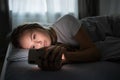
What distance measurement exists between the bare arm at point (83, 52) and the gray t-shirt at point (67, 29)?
0.17 feet

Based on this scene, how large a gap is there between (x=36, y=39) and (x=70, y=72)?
0.46 meters

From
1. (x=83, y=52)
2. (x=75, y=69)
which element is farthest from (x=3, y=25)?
(x=75, y=69)

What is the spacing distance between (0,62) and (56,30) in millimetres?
1403

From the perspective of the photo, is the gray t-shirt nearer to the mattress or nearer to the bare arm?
the bare arm

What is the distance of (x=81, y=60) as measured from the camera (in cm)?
144

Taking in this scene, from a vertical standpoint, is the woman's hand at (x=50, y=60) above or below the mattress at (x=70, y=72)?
above

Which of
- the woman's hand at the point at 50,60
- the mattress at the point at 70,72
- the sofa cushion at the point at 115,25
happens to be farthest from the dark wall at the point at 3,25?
the woman's hand at the point at 50,60

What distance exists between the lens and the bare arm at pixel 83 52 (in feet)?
4.71

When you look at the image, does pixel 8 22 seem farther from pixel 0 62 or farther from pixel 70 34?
pixel 70 34

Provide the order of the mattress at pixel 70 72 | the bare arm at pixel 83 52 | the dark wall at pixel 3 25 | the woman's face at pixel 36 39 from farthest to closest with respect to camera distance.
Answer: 1. the dark wall at pixel 3 25
2. the woman's face at pixel 36 39
3. the bare arm at pixel 83 52
4. the mattress at pixel 70 72

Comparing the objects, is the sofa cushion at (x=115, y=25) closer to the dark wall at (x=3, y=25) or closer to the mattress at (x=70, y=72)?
the mattress at (x=70, y=72)

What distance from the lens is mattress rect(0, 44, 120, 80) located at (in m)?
1.21

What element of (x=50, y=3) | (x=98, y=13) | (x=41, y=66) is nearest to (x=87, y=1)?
(x=98, y=13)

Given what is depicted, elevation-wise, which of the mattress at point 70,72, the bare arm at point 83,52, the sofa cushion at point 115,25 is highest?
the sofa cushion at point 115,25
